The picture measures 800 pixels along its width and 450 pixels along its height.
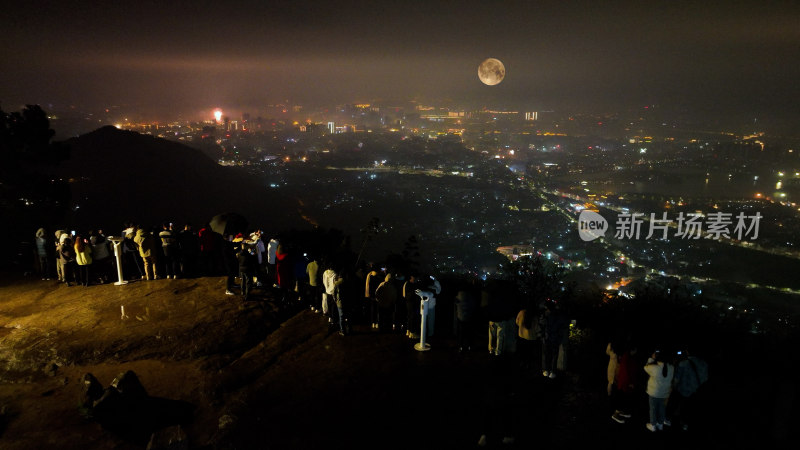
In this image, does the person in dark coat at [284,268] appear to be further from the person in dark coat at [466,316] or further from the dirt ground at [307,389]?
the person in dark coat at [466,316]

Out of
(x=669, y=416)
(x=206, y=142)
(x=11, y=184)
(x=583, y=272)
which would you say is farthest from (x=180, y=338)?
(x=206, y=142)

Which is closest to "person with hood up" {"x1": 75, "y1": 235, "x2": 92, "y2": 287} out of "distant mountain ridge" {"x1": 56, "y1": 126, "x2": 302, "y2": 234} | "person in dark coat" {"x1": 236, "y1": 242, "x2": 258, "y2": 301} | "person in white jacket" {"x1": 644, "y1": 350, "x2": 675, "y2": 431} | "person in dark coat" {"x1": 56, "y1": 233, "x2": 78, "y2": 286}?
"person in dark coat" {"x1": 56, "y1": 233, "x2": 78, "y2": 286}

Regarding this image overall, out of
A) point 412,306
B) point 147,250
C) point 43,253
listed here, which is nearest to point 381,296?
point 412,306

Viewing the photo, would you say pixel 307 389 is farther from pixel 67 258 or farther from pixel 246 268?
pixel 67 258

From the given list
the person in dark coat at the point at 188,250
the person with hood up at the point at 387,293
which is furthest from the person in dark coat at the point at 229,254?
the person with hood up at the point at 387,293

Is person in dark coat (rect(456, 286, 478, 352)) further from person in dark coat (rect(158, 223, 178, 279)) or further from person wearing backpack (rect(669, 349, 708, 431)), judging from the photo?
person in dark coat (rect(158, 223, 178, 279))

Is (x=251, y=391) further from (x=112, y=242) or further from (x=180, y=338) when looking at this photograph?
(x=112, y=242)

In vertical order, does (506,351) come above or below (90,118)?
below
